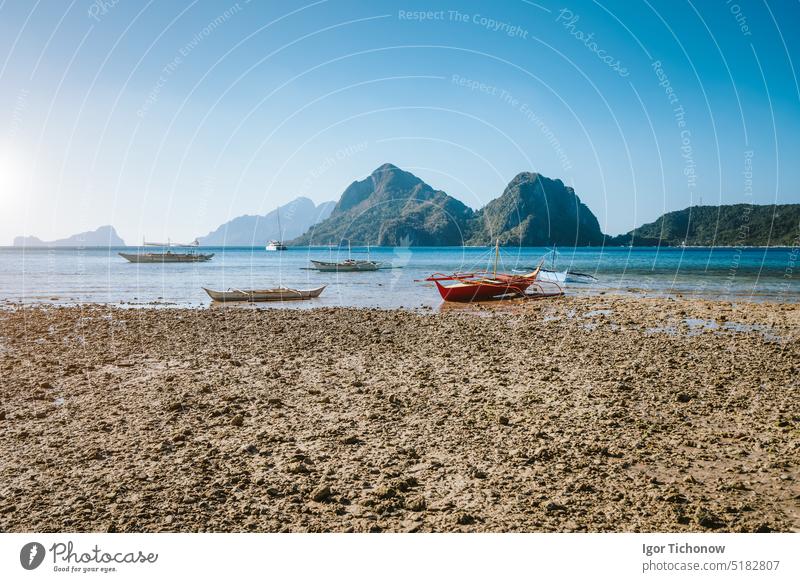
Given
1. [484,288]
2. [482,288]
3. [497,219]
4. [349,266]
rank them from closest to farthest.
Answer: [482,288], [484,288], [349,266], [497,219]

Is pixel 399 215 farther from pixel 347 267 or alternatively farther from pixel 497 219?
pixel 347 267

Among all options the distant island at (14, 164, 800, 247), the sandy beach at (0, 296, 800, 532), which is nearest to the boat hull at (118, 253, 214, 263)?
the distant island at (14, 164, 800, 247)

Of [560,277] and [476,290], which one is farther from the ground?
[560,277]

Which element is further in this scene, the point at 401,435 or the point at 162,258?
the point at 162,258

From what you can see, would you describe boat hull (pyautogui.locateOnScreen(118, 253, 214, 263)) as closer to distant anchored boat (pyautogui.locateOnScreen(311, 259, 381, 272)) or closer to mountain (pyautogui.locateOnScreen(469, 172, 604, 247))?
distant anchored boat (pyautogui.locateOnScreen(311, 259, 381, 272))

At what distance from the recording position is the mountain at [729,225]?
11606 centimetres

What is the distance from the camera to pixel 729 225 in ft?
433

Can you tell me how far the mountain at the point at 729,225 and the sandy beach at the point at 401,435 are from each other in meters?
104

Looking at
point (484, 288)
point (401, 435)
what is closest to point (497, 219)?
point (484, 288)

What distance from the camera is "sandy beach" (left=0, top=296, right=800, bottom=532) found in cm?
532

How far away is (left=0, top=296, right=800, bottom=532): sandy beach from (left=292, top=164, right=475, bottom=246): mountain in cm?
9694

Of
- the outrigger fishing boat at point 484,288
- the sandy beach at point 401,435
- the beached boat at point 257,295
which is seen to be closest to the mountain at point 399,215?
the outrigger fishing boat at point 484,288

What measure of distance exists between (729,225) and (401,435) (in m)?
151

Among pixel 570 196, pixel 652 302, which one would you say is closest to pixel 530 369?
pixel 652 302
